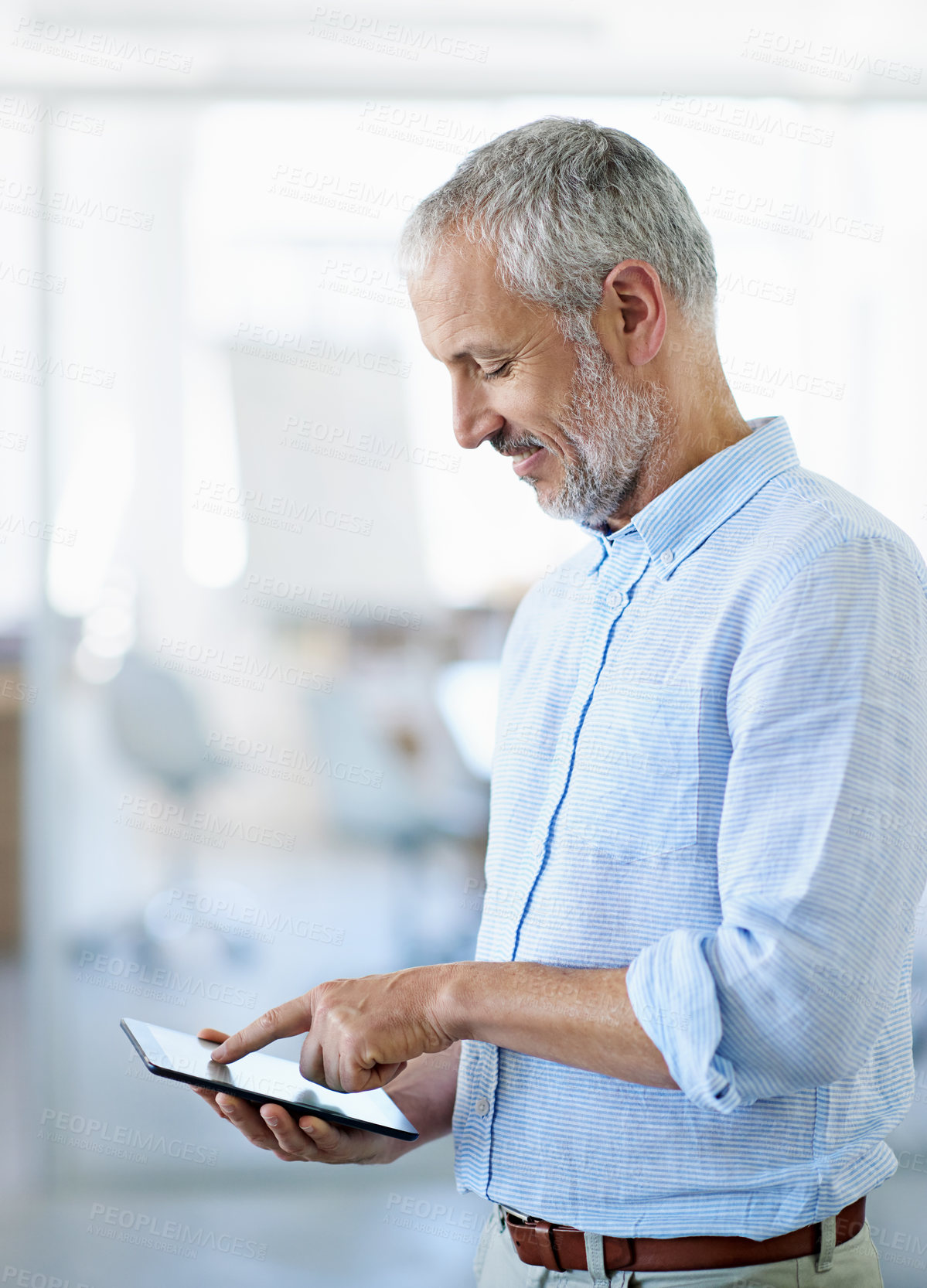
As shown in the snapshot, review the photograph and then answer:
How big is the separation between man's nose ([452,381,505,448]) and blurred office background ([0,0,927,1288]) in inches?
57.9

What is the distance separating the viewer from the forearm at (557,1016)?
2.65ft

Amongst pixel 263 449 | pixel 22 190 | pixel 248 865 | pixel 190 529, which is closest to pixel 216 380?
pixel 263 449

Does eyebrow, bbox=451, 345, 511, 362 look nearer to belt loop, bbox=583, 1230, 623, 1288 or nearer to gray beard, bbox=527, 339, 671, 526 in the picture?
gray beard, bbox=527, 339, 671, 526

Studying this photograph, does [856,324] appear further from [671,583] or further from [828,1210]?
[828,1210]

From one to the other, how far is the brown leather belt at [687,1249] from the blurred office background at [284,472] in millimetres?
1654

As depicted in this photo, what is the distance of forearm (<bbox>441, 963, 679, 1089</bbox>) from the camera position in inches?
31.9

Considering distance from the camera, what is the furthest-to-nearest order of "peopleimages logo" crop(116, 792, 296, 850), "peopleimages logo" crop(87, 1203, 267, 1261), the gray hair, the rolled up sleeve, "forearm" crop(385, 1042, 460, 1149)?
"peopleimages logo" crop(116, 792, 296, 850), "peopleimages logo" crop(87, 1203, 267, 1261), "forearm" crop(385, 1042, 460, 1149), the gray hair, the rolled up sleeve

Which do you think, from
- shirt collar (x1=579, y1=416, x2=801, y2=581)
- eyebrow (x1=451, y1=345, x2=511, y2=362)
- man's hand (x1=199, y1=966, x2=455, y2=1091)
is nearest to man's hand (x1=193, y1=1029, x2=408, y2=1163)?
man's hand (x1=199, y1=966, x2=455, y2=1091)

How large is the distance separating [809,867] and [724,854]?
0.08 m

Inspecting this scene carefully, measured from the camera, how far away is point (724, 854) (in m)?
0.83

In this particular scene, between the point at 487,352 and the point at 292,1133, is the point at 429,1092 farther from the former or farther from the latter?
the point at 487,352

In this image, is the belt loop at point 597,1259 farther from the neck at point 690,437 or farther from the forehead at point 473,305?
the forehead at point 473,305

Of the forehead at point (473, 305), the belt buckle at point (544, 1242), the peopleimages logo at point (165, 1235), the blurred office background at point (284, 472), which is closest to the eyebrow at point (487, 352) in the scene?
the forehead at point (473, 305)

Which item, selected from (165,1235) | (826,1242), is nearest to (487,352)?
(826,1242)
